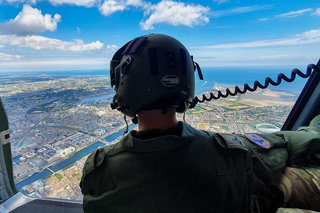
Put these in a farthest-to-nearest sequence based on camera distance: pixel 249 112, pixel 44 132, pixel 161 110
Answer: pixel 44 132, pixel 249 112, pixel 161 110

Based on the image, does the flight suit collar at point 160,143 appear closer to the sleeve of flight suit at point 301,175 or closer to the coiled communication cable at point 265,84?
the coiled communication cable at point 265,84

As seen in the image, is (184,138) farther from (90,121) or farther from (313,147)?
(90,121)

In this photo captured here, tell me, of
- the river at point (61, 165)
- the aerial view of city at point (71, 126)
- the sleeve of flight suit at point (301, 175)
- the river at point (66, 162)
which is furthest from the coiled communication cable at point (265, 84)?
the river at point (61, 165)

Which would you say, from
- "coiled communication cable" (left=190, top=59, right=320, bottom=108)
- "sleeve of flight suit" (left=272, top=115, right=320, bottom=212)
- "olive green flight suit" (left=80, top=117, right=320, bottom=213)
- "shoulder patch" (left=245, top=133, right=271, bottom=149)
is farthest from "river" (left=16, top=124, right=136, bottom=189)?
"sleeve of flight suit" (left=272, top=115, right=320, bottom=212)

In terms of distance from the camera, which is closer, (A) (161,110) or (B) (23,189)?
(A) (161,110)

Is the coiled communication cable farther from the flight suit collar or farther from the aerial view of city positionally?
the flight suit collar

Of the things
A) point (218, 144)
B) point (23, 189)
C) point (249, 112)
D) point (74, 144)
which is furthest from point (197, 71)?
point (23, 189)
